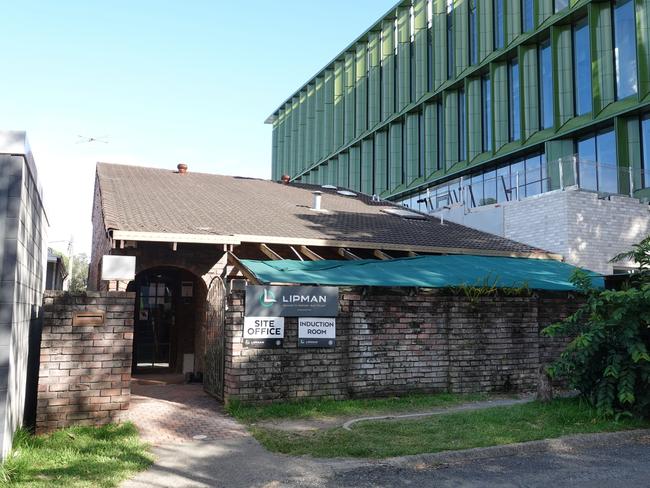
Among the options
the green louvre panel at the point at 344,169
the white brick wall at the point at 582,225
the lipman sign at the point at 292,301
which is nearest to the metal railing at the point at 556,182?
the white brick wall at the point at 582,225

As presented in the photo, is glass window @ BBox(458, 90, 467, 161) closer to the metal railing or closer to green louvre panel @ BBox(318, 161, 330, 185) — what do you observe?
the metal railing

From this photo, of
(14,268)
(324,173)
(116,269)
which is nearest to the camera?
(14,268)

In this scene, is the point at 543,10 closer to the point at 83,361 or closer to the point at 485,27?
the point at 485,27

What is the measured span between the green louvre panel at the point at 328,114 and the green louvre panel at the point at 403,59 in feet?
31.3

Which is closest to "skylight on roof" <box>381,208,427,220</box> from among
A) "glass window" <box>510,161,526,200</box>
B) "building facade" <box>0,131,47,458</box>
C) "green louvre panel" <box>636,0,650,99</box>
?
"glass window" <box>510,161,526,200</box>

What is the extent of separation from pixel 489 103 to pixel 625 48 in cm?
779

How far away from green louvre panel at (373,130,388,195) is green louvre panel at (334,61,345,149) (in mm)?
5552

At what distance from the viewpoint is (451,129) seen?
31734 mm

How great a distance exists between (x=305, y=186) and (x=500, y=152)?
35.9ft

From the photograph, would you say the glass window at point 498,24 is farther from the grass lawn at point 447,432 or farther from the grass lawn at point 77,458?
the grass lawn at point 77,458

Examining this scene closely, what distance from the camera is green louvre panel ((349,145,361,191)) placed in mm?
41312

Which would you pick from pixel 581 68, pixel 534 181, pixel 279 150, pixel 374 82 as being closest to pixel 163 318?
pixel 534 181

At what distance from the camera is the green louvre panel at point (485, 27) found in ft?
94.7

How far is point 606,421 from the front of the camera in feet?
26.0
